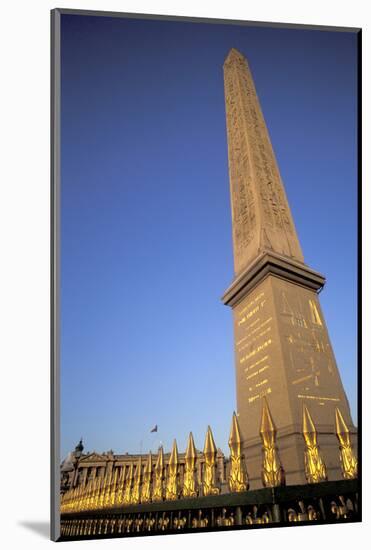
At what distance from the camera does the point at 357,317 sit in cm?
820

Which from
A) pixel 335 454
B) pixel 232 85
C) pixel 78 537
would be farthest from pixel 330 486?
pixel 232 85

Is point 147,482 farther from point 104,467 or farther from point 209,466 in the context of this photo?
point 104,467

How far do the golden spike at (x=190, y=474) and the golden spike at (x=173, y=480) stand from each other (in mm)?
111

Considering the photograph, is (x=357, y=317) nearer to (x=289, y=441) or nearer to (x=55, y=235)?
(x=289, y=441)

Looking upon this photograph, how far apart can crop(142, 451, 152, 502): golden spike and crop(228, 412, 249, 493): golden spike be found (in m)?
1.16

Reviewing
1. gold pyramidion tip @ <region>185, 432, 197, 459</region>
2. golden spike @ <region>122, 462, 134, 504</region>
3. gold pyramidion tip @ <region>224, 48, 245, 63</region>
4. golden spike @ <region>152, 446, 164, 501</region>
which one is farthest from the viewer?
gold pyramidion tip @ <region>224, 48, 245, 63</region>

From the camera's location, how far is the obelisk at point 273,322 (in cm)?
792

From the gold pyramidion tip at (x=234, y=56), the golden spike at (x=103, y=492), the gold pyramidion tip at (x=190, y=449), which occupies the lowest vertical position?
the golden spike at (x=103, y=492)

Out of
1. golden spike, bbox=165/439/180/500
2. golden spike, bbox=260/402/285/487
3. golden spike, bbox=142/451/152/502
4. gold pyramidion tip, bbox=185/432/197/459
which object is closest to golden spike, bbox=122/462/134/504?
golden spike, bbox=142/451/152/502

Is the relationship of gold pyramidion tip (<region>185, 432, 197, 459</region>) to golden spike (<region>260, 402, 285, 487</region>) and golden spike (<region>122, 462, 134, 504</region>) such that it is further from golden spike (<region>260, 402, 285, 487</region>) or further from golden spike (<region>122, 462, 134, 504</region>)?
golden spike (<region>122, 462, 134, 504</region>)

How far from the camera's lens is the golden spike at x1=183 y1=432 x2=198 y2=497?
7.75m

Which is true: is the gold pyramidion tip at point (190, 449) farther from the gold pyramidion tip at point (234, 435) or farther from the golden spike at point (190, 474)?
the gold pyramidion tip at point (234, 435)

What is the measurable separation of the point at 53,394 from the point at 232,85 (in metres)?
6.69

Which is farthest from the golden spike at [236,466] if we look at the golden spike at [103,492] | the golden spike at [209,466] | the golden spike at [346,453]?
the golden spike at [103,492]
